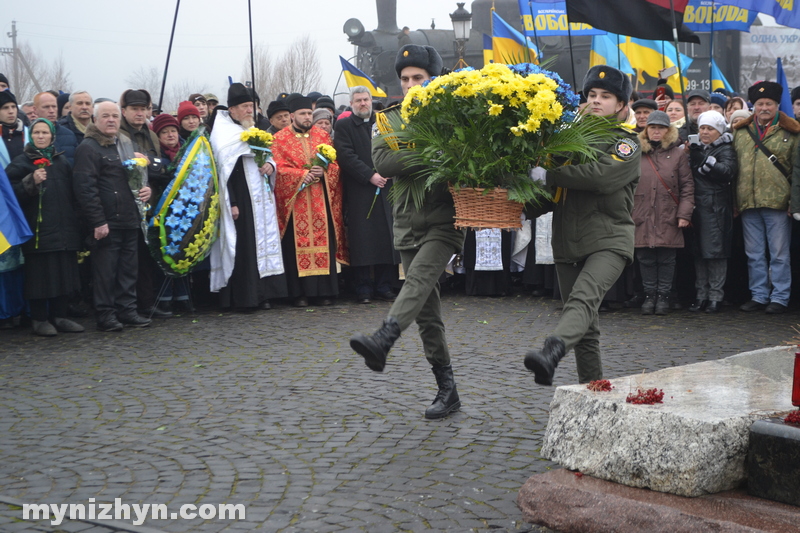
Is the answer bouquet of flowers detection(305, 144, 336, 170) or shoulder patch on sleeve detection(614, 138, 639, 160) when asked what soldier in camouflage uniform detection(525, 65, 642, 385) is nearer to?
shoulder patch on sleeve detection(614, 138, 639, 160)

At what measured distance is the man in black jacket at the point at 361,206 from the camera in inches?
419

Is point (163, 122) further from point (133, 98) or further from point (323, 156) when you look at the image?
point (323, 156)

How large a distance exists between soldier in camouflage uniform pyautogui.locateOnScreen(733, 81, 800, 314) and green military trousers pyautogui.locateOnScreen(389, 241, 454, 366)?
5316mm

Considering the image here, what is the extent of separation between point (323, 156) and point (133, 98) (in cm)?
218

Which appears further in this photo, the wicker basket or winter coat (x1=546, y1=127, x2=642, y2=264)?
winter coat (x1=546, y1=127, x2=642, y2=264)

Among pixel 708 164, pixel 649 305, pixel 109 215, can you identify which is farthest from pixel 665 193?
pixel 109 215

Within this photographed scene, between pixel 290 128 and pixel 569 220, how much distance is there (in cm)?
617

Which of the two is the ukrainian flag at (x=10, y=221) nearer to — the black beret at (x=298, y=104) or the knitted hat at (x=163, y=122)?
the knitted hat at (x=163, y=122)

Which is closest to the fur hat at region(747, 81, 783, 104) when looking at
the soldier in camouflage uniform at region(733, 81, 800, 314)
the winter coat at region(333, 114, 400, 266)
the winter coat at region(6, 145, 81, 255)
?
the soldier in camouflage uniform at region(733, 81, 800, 314)

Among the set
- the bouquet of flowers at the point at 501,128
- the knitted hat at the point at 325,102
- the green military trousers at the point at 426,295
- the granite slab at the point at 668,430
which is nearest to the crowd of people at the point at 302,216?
the knitted hat at the point at 325,102

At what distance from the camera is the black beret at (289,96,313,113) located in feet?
34.2

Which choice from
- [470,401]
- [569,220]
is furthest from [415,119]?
[470,401]

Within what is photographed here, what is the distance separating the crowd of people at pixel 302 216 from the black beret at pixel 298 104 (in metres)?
0.02

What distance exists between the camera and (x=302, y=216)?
10.4m
